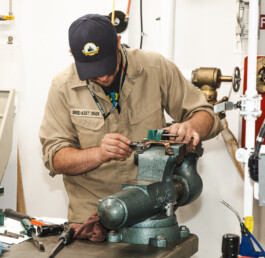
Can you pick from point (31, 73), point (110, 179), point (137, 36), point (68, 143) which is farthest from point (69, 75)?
point (31, 73)

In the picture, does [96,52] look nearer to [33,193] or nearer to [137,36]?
[137,36]

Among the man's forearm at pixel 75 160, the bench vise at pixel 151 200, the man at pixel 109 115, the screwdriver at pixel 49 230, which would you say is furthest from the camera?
the man at pixel 109 115

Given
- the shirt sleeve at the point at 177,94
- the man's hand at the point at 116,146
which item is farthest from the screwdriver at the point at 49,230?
the shirt sleeve at the point at 177,94

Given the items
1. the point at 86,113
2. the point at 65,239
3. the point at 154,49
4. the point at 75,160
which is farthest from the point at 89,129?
the point at 154,49

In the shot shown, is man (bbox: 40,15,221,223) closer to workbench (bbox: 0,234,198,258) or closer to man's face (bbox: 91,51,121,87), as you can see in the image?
man's face (bbox: 91,51,121,87)

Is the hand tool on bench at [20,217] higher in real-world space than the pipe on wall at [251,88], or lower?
lower

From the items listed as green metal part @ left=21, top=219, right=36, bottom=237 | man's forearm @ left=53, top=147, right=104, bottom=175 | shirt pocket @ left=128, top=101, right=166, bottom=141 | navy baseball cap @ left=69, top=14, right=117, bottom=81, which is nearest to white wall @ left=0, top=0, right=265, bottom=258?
shirt pocket @ left=128, top=101, right=166, bottom=141

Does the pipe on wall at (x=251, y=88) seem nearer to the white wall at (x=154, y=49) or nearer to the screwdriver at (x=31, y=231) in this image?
the screwdriver at (x=31, y=231)

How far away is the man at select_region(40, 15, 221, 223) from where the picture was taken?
1.89 meters

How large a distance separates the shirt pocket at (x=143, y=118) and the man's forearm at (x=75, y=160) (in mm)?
269

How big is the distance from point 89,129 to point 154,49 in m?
0.99

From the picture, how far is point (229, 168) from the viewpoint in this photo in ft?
8.89

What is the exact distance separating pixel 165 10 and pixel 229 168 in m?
1.00

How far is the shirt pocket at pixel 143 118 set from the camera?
197cm
